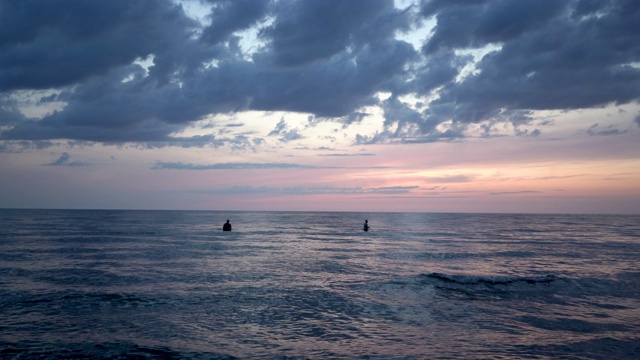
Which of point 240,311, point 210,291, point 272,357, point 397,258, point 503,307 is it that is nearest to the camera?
point 272,357

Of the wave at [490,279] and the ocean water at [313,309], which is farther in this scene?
the wave at [490,279]

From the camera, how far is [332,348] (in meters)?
15.3

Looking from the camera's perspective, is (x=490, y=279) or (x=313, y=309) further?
(x=490, y=279)

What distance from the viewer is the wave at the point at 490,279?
29.2 meters

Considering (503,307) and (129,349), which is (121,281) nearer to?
(129,349)

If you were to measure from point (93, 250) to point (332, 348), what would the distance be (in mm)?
39821

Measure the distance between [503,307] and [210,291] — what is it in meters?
16.5

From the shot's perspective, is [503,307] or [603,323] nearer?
[603,323]

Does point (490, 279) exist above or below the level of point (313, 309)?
below

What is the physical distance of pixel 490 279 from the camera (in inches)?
1182

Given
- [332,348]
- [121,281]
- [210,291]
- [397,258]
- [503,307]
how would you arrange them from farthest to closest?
[397,258], [121,281], [210,291], [503,307], [332,348]

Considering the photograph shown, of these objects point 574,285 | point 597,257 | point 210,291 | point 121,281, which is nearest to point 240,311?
point 210,291

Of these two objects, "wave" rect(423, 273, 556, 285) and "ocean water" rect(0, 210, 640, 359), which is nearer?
"ocean water" rect(0, 210, 640, 359)

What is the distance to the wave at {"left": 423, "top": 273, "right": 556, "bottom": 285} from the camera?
2921cm
